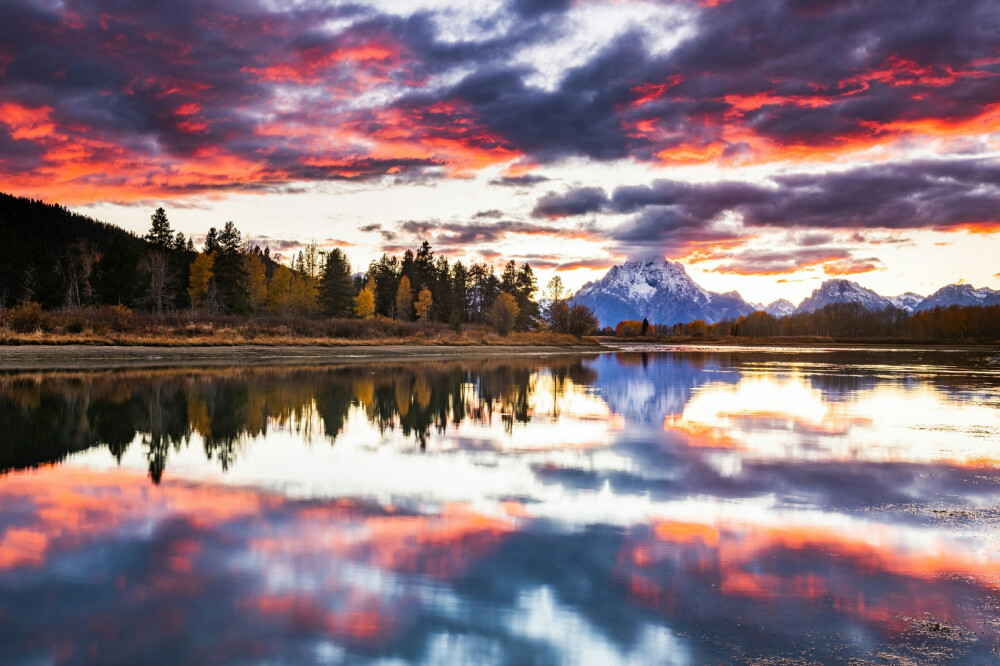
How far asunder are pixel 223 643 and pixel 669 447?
12.7m

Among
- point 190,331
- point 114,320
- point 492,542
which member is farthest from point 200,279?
point 492,542

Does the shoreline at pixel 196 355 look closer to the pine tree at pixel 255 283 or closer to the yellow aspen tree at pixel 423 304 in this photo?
the yellow aspen tree at pixel 423 304

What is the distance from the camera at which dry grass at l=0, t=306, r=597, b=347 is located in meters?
47.3

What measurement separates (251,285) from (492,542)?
121 metres

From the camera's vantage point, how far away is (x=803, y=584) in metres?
7.50

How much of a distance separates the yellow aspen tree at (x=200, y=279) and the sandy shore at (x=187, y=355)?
47.8m

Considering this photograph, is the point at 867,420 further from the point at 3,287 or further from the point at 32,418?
the point at 3,287

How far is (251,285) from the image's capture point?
120 m

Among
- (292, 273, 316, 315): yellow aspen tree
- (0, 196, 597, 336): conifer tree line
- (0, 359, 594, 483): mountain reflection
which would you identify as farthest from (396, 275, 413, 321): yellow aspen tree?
(0, 359, 594, 483): mountain reflection

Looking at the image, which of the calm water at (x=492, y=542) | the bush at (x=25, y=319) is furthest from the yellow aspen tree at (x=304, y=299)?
the calm water at (x=492, y=542)

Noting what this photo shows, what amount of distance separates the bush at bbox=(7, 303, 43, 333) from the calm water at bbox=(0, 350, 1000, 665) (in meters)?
34.1

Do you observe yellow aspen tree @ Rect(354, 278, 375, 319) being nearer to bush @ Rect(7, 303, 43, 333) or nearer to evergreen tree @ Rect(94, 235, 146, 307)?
evergreen tree @ Rect(94, 235, 146, 307)

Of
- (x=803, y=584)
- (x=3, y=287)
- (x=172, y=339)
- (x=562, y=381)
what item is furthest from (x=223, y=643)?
(x=3, y=287)

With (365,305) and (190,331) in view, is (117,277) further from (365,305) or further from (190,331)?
(365,305)
